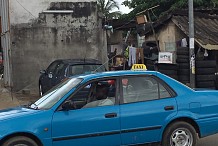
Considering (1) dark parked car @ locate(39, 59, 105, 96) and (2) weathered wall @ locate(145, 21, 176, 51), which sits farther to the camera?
(2) weathered wall @ locate(145, 21, 176, 51)

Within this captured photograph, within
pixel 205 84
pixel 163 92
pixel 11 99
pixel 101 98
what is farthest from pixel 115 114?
pixel 11 99

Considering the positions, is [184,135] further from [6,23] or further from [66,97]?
[6,23]

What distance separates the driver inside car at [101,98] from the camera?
246 inches

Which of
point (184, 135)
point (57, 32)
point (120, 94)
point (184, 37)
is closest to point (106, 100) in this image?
point (120, 94)

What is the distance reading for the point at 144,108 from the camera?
6.34 metres

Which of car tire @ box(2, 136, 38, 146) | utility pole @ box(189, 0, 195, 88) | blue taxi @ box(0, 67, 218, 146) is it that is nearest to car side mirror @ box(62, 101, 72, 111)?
blue taxi @ box(0, 67, 218, 146)

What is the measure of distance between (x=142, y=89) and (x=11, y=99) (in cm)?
911

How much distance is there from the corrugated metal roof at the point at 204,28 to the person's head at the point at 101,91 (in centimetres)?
853

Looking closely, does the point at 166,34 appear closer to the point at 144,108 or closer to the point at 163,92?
A: the point at 163,92

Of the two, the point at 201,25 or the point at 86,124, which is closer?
the point at 86,124

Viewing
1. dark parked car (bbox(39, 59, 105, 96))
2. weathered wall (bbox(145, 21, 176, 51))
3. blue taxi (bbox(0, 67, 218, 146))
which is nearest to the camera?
blue taxi (bbox(0, 67, 218, 146))

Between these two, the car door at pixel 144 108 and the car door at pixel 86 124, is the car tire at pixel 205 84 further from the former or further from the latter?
the car door at pixel 86 124

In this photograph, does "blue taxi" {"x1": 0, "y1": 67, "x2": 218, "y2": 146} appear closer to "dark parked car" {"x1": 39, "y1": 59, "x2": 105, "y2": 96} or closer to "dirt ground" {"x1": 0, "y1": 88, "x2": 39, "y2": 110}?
"dark parked car" {"x1": 39, "y1": 59, "x2": 105, "y2": 96}

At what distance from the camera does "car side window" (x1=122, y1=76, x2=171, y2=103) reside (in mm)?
6441
